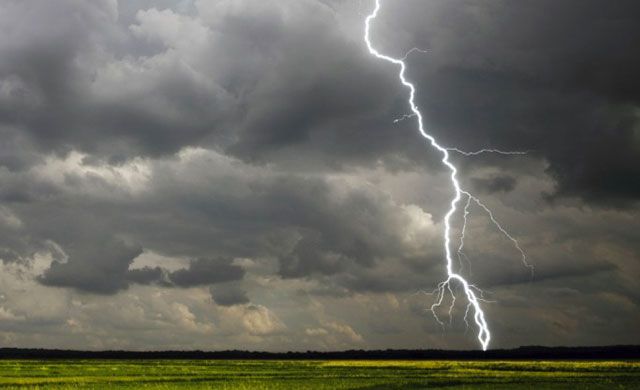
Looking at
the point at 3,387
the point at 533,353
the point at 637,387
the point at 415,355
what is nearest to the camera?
the point at 637,387

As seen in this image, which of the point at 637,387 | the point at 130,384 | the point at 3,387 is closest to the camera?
the point at 637,387

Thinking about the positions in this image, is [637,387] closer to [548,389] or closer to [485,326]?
[548,389]

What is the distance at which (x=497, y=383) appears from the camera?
41.8 meters

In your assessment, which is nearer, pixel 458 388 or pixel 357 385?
pixel 458 388

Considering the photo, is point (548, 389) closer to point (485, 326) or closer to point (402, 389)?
point (485, 326)

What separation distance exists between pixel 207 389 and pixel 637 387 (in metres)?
25.1

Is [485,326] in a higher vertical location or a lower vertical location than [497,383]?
higher

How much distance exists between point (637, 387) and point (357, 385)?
54.0 feet

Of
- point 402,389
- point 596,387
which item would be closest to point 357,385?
point 402,389

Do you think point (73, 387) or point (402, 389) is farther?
point (73, 387)

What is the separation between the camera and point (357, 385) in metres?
41.1

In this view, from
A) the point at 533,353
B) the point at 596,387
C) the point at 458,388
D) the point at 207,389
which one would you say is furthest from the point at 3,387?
the point at 533,353

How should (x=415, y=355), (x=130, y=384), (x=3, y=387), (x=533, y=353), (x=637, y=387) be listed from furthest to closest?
(x=415, y=355), (x=533, y=353), (x=130, y=384), (x=3, y=387), (x=637, y=387)

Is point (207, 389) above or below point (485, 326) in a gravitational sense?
below
